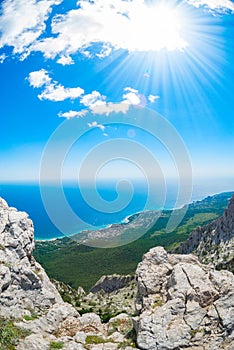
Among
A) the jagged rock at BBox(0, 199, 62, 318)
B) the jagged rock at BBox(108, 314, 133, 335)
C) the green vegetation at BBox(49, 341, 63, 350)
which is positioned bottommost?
the jagged rock at BBox(108, 314, 133, 335)

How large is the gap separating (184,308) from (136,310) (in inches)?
165

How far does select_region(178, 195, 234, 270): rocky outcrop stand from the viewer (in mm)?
74500

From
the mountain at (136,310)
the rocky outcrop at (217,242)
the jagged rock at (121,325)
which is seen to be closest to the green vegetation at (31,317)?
the mountain at (136,310)

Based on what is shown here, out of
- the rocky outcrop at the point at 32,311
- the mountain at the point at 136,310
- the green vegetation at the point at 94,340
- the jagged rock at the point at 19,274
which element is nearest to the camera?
the mountain at the point at 136,310

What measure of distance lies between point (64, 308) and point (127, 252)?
16669 centimetres

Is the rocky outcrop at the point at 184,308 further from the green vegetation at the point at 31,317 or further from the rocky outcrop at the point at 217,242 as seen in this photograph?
the rocky outcrop at the point at 217,242

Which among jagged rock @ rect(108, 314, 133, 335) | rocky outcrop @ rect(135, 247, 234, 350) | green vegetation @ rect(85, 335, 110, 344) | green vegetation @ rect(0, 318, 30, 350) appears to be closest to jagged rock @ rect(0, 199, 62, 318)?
green vegetation @ rect(0, 318, 30, 350)

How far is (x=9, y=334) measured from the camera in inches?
551

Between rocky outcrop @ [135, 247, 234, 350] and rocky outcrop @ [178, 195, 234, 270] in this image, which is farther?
rocky outcrop @ [178, 195, 234, 270]

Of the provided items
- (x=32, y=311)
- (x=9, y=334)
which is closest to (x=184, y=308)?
(x=9, y=334)

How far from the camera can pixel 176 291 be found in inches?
663

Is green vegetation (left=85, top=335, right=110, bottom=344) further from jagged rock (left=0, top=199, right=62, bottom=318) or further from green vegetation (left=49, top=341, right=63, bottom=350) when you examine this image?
jagged rock (left=0, top=199, right=62, bottom=318)

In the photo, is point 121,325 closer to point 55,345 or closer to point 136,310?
point 136,310

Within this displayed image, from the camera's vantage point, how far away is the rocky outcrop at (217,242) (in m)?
74.5
